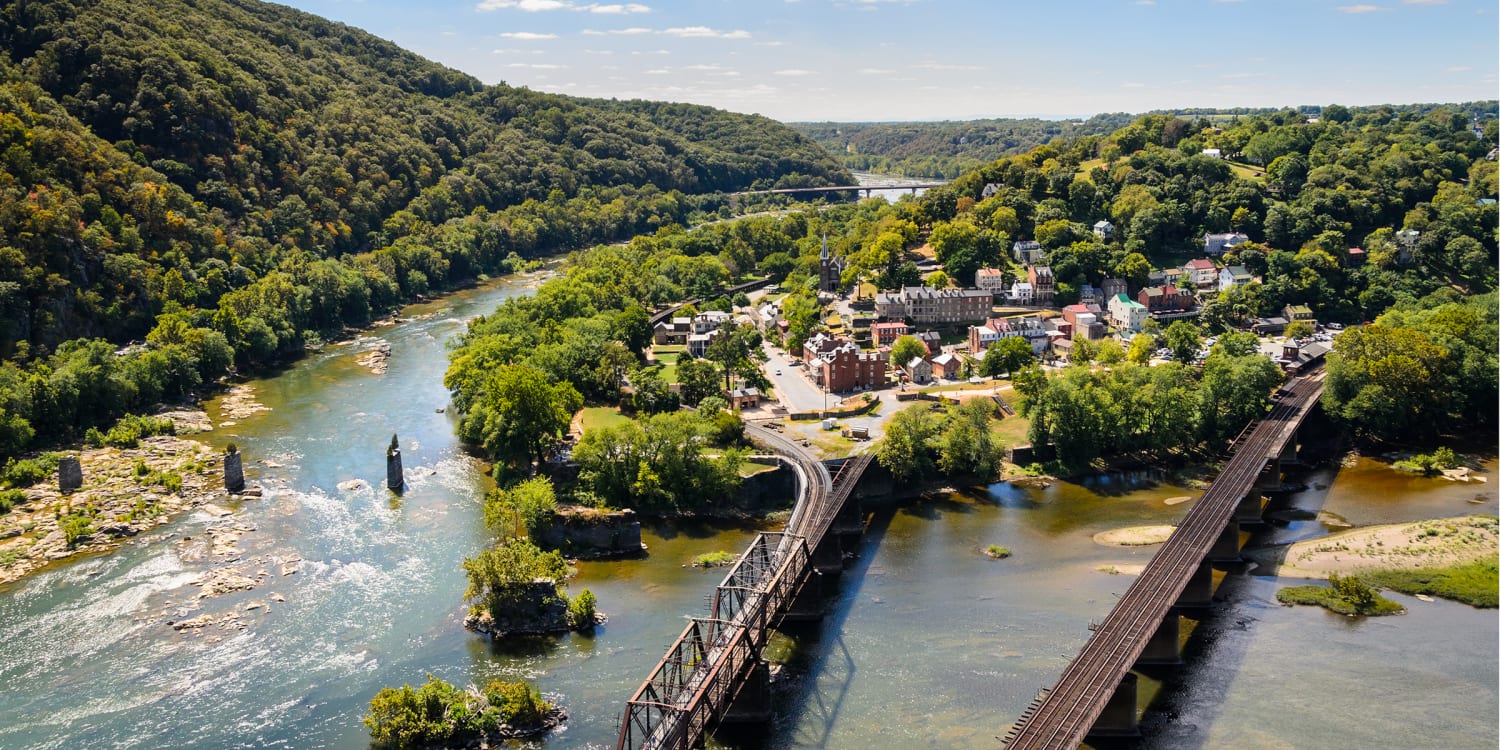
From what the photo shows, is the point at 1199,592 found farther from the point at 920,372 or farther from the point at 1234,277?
the point at 1234,277

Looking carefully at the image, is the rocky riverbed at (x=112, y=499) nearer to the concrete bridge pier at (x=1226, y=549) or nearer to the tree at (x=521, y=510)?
the tree at (x=521, y=510)

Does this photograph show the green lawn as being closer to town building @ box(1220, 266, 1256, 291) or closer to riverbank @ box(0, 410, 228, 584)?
riverbank @ box(0, 410, 228, 584)

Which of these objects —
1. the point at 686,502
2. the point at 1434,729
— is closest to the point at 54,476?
the point at 686,502

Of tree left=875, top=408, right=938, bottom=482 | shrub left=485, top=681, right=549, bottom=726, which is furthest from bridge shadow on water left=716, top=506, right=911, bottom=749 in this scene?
tree left=875, top=408, right=938, bottom=482

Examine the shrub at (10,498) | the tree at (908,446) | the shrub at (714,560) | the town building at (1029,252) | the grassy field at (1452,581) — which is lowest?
the grassy field at (1452,581)

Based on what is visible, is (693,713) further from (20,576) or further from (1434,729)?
(20,576)

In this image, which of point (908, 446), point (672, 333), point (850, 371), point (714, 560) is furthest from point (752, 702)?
point (672, 333)

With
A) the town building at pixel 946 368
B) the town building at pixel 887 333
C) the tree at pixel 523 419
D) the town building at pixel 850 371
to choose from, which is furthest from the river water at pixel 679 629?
the town building at pixel 887 333
